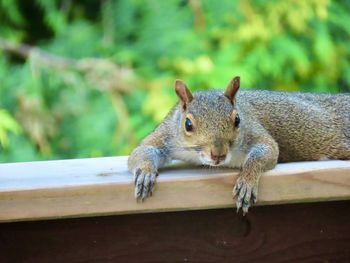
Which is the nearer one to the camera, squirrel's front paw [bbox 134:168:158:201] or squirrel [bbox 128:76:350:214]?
squirrel's front paw [bbox 134:168:158:201]

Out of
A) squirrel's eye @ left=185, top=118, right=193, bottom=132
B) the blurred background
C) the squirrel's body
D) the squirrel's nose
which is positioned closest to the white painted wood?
the squirrel's nose

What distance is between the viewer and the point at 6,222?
3.45 feet

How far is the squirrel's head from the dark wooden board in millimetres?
185

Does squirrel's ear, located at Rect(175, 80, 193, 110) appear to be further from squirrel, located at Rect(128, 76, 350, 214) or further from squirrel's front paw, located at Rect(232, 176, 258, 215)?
squirrel's front paw, located at Rect(232, 176, 258, 215)

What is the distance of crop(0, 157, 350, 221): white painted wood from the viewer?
1.01 metres

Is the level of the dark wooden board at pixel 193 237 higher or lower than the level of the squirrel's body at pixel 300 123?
higher

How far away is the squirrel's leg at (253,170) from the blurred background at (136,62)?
127 cm

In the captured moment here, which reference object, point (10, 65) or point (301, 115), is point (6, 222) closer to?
point (301, 115)

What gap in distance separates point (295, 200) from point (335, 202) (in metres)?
0.10

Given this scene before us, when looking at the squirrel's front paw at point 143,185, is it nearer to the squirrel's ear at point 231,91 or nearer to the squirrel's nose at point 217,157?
the squirrel's nose at point 217,157

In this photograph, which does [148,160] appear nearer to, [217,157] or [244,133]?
[217,157]

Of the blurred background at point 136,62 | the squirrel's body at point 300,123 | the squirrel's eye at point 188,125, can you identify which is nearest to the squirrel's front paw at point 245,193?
the squirrel's eye at point 188,125

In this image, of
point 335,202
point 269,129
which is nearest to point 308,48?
point 269,129

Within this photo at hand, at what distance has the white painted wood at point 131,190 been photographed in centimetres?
101
